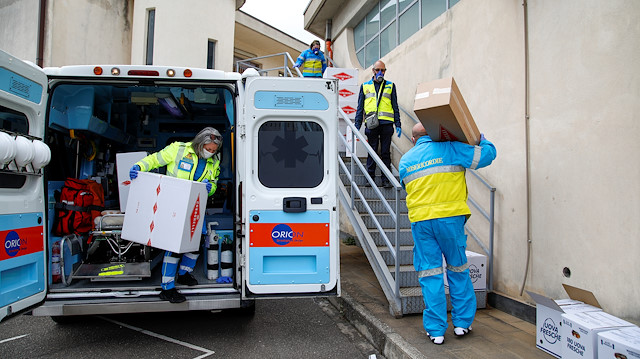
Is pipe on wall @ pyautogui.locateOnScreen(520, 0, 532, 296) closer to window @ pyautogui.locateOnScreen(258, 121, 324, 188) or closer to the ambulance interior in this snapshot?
window @ pyautogui.locateOnScreen(258, 121, 324, 188)

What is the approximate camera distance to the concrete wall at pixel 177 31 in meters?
11.3

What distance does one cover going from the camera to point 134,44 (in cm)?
1165

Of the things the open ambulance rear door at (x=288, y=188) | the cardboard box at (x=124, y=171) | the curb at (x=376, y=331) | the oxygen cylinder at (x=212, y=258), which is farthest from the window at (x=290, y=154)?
the cardboard box at (x=124, y=171)

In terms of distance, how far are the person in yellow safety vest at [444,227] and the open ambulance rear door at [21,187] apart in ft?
10.00

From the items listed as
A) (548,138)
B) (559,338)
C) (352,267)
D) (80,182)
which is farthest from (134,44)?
(559,338)

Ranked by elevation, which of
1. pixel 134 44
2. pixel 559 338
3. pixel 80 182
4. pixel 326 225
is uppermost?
pixel 134 44

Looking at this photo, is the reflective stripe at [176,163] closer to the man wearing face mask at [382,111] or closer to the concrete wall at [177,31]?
the man wearing face mask at [382,111]

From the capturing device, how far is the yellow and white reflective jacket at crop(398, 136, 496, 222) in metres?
3.21

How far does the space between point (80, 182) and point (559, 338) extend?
16.0ft

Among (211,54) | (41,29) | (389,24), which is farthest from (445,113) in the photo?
(211,54)

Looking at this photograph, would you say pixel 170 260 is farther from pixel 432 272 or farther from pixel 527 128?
pixel 527 128

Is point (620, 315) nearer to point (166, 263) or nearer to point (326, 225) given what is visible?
point (326, 225)

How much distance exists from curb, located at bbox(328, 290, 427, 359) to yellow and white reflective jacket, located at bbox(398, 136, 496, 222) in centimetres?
101

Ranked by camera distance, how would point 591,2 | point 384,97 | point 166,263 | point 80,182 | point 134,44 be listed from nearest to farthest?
point 591,2
point 166,263
point 80,182
point 384,97
point 134,44
